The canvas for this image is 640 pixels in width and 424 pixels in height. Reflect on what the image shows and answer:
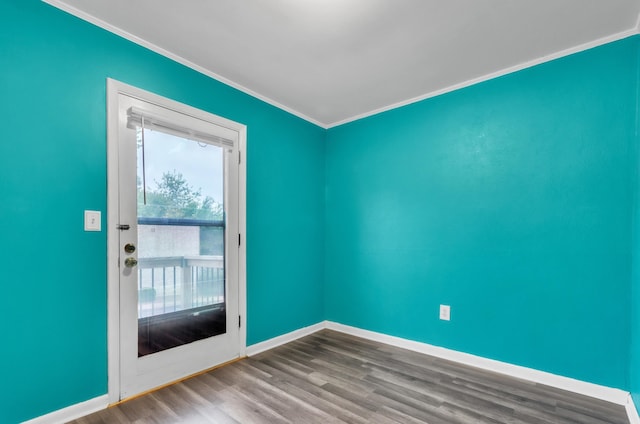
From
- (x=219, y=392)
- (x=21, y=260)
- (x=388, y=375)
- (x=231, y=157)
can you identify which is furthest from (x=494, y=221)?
(x=21, y=260)

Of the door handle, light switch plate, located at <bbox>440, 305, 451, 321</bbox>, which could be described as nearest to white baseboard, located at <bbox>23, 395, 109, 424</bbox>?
the door handle

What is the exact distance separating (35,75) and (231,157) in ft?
4.48

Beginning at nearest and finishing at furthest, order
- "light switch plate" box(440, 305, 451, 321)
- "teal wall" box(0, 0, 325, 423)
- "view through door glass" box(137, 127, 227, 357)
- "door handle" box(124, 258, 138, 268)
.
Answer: "teal wall" box(0, 0, 325, 423) → "door handle" box(124, 258, 138, 268) → "view through door glass" box(137, 127, 227, 357) → "light switch plate" box(440, 305, 451, 321)

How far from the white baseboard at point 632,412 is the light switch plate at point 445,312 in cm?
121

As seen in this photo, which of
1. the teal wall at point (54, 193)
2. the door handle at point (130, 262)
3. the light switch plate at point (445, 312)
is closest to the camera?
the teal wall at point (54, 193)

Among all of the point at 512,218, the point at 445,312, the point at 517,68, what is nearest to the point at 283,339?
the point at 445,312

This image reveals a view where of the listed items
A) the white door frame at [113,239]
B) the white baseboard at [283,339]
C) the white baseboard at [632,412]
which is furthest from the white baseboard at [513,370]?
the white door frame at [113,239]

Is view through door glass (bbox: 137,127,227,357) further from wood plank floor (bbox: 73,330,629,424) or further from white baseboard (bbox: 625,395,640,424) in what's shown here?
white baseboard (bbox: 625,395,640,424)

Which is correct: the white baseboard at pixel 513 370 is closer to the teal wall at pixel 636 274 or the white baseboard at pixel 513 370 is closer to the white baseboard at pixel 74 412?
the teal wall at pixel 636 274

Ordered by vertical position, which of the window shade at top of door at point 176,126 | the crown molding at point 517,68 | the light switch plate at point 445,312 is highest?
the crown molding at point 517,68

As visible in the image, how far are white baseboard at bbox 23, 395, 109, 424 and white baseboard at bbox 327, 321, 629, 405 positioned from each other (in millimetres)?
2423

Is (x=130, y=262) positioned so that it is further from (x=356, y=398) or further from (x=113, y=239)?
(x=356, y=398)

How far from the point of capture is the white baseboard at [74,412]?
1.77 meters

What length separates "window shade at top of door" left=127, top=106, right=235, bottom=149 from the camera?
85.1 inches
